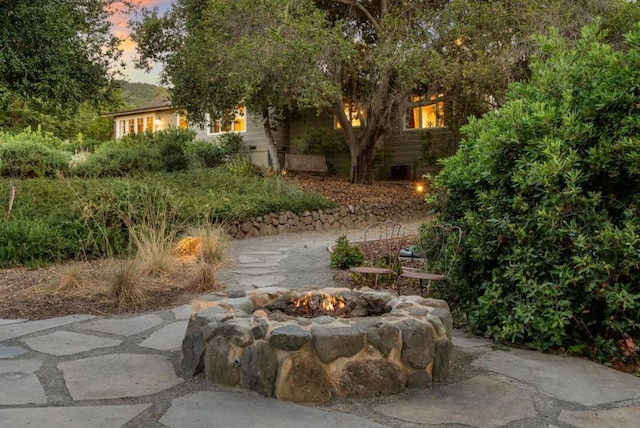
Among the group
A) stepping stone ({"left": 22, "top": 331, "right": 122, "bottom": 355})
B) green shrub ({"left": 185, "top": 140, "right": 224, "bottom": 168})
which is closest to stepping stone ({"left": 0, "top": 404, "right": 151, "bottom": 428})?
stepping stone ({"left": 22, "top": 331, "right": 122, "bottom": 355})

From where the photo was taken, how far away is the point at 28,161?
12664 mm

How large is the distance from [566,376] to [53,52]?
8.31 m

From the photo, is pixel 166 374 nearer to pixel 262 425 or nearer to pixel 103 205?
pixel 262 425

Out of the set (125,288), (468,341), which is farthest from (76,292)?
(468,341)

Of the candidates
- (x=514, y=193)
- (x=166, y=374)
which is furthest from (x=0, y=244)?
(x=514, y=193)

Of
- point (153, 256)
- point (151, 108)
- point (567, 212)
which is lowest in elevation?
point (153, 256)

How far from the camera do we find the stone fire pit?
2.79m

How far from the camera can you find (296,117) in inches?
712

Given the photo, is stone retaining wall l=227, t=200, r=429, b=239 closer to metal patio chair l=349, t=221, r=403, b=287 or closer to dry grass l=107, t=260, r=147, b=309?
metal patio chair l=349, t=221, r=403, b=287

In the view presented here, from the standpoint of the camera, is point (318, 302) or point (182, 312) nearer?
point (318, 302)

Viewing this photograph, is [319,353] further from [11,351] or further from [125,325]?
[11,351]

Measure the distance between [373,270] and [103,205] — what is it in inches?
169

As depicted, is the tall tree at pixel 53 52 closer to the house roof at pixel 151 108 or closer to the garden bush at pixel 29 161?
the garden bush at pixel 29 161

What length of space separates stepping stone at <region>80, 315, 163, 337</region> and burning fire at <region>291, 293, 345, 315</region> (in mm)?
1260
